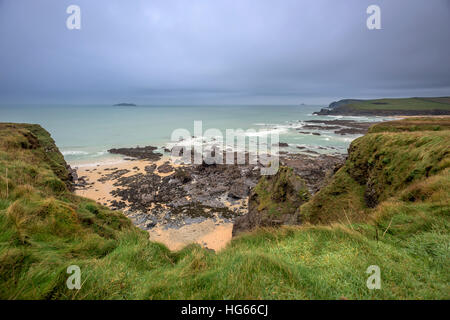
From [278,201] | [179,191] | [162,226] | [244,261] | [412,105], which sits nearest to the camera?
[244,261]

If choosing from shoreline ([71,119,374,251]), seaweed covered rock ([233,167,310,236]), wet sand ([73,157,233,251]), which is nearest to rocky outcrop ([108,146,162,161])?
shoreline ([71,119,374,251])

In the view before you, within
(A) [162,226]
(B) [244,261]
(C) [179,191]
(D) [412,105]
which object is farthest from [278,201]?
(D) [412,105]

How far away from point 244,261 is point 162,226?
1510cm

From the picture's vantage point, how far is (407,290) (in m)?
2.47

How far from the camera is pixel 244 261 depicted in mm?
2990

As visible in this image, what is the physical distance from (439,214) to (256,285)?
462 centimetres

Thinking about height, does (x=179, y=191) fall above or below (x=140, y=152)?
below

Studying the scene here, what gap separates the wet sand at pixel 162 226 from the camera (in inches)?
552

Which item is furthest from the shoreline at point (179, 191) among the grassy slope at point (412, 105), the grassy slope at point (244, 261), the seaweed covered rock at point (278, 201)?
the grassy slope at point (412, 105)

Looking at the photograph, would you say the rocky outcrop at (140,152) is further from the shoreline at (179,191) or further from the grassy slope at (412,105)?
the grassy slope at (412,105)

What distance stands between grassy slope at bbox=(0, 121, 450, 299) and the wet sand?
2567mm

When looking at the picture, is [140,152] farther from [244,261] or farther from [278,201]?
[244,261]
